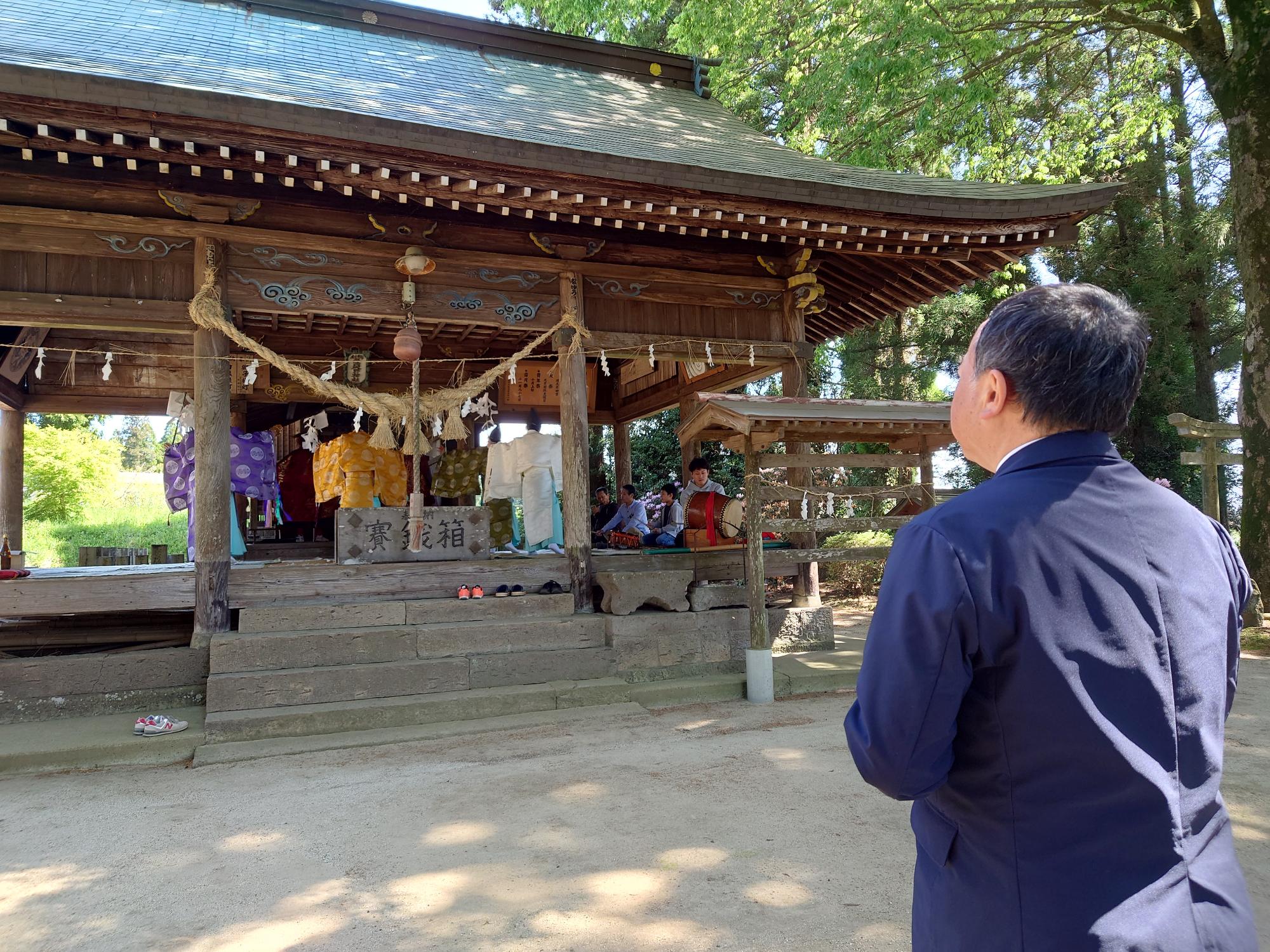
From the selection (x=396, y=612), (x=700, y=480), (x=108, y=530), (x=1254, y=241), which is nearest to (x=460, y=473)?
(x=700, y=480)

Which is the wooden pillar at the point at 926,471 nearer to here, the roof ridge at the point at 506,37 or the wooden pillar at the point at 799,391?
the wooden pillar at the point at 799,391

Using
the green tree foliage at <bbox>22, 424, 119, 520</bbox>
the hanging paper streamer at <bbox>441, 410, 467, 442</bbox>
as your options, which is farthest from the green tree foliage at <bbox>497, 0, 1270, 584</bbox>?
the green tree foliage at <bbox>22, 424, 119, 520</bbox>

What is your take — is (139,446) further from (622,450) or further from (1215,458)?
(1215,458)

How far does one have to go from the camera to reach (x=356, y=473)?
9.05m

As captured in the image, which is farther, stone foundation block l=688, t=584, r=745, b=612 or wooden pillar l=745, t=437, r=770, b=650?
stone foundation block l=688, t=584, r=745, b=612

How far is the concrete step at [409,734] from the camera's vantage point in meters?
5.21

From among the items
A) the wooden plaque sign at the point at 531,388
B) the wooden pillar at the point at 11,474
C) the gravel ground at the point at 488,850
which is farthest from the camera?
the wooden plaque sign at the point at 531,388

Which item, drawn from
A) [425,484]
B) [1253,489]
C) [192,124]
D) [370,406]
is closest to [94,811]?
[370,406]

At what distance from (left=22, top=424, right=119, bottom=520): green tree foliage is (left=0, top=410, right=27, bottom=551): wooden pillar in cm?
823

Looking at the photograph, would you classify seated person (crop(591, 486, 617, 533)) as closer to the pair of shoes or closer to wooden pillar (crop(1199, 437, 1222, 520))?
the pair of shoes

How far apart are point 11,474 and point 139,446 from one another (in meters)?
42.7

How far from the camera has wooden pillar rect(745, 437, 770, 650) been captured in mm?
6680

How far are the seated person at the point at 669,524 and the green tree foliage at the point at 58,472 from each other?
565 inches

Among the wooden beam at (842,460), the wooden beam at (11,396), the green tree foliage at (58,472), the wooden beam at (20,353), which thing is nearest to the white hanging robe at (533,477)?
the wooden beam at (842,460)
